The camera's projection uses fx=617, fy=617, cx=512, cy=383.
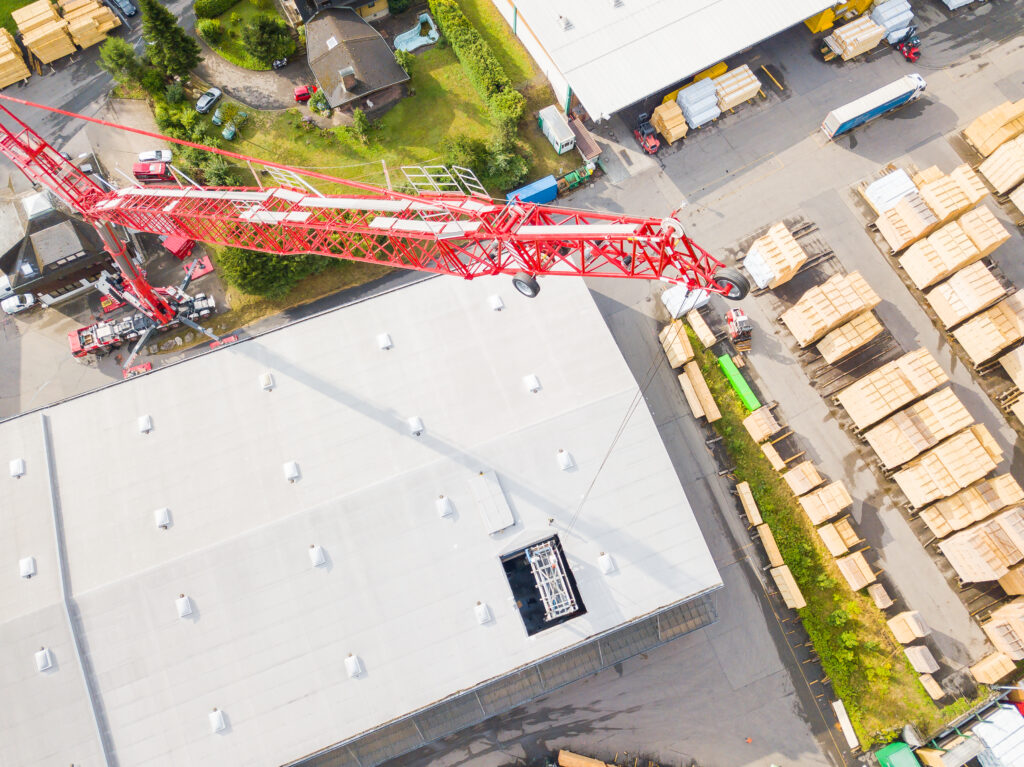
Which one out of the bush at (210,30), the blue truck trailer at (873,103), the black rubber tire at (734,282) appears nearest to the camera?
the black rubber tire at (734,282)

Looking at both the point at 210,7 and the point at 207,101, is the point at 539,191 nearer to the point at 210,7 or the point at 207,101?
the point at 207,101

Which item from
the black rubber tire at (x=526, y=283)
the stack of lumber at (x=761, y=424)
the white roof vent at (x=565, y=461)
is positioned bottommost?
the stack of lumber at (x=761, y=424)

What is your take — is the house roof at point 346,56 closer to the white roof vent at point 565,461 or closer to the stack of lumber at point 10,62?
the stack of lumber at point 10,62

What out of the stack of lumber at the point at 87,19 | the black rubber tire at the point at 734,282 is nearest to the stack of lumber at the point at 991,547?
the black rubber tire at the point at 734,282

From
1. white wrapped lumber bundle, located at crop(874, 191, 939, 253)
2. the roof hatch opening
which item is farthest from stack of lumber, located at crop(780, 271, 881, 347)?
the roof hatch opening

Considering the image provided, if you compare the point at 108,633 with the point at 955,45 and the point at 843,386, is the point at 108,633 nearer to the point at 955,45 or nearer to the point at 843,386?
the point at 843,386

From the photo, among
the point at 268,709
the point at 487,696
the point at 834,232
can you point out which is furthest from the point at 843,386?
the point at 268,709

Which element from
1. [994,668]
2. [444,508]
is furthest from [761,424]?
[444,508]
